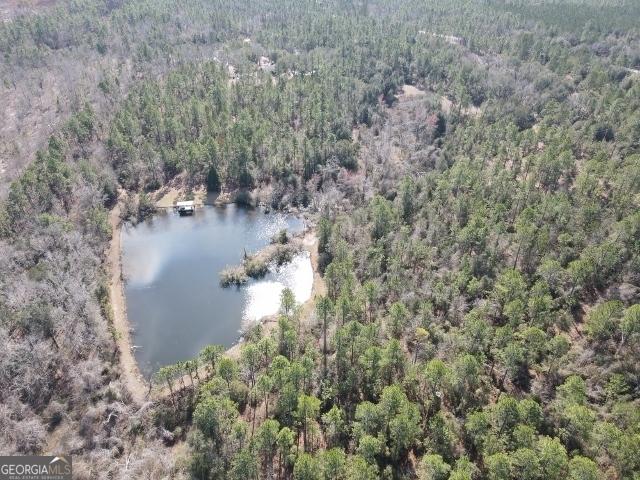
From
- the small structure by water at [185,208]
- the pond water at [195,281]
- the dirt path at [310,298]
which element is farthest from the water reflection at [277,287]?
the small structure by water at [185,208]

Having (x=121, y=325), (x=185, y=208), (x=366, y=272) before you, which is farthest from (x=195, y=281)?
(x=366, y=272)

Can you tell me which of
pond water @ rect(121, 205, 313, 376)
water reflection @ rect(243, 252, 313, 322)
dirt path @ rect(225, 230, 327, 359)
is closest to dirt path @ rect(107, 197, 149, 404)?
pond water @ rect(121, 205, 313, 376)

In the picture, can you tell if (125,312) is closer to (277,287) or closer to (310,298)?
(277,287)

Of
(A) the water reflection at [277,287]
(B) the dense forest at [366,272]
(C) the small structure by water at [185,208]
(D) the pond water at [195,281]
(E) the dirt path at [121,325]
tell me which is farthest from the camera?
(C) the small structure by water at [185,208]

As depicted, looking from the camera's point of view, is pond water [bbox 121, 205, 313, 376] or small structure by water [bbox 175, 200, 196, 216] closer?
pond water [bbox 121, 205, 313, 376]

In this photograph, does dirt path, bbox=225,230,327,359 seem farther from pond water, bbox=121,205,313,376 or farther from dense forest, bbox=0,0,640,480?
dense forest, bbox=0,0,640,480

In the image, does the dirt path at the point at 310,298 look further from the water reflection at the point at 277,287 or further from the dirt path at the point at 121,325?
the dirt path at the point at 121,325
